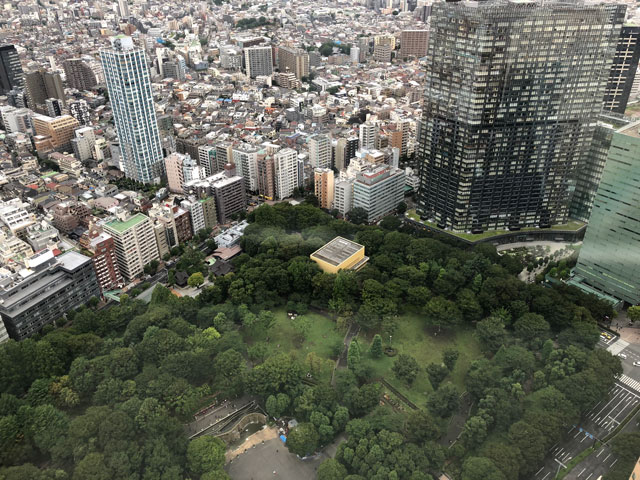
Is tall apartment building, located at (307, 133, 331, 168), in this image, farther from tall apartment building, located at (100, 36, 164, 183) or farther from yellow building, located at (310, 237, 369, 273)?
yellow building, located at (310, 237, 369, 273)

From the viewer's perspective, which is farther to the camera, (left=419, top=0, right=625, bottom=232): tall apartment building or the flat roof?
the flat roof

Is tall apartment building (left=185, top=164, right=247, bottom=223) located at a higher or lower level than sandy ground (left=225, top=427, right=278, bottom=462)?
higher

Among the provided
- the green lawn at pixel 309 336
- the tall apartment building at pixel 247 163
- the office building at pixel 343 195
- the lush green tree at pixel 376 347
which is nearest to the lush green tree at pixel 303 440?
the green lawn at pixel 309 336

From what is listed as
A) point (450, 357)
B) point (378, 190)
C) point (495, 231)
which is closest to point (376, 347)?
point (450, 357)

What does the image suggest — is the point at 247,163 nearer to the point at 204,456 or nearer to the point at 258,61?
the point at 204,456

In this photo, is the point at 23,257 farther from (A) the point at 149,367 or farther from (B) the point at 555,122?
(B) the point at 555,122

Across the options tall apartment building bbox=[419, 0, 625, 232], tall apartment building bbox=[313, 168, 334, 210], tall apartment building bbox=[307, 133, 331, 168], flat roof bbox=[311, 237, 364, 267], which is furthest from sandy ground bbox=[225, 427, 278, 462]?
tall apartment building bbox=[307, 133, 331, 168]

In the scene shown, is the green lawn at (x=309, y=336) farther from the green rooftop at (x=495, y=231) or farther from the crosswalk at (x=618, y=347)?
the crosswalk at (x=618, y=347)
